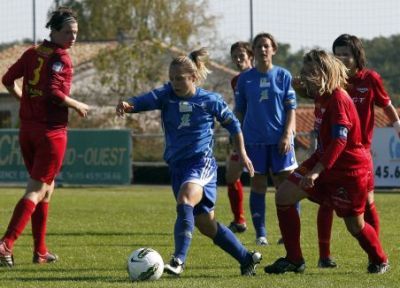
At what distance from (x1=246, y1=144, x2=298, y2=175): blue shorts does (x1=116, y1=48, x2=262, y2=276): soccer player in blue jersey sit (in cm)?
271

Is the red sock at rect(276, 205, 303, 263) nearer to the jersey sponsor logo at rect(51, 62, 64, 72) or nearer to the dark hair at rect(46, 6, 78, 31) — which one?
the jersey sponsor logo at rect(51, 62, 64, 72)

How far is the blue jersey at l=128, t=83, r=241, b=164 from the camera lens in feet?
26.6

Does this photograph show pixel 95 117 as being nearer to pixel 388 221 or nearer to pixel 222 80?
pixel 222 80

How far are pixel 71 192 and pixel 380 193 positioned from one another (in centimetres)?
621

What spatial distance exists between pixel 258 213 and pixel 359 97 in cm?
247

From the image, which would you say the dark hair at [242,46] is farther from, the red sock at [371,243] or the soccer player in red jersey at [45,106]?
the red sock at [371,243]

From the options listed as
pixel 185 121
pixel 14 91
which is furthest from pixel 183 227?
pixel 14 91

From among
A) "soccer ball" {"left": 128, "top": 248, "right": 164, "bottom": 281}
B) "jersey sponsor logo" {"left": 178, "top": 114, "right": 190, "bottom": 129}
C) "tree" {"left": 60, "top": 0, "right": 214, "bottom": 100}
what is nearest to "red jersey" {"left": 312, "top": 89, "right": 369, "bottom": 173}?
"jersey sponsor logo" {"left": 178, "top": 114, "right": 190, "bottom": 129}

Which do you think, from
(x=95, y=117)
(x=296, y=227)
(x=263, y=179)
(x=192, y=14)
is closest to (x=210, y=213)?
(x=296, y=227)

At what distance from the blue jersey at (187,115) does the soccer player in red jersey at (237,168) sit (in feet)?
11.4

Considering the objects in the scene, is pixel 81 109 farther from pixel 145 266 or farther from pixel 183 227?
pixel 145 266

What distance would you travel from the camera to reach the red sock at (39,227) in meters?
9.12

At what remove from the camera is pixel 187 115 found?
811 cm

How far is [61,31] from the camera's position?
895 cm
